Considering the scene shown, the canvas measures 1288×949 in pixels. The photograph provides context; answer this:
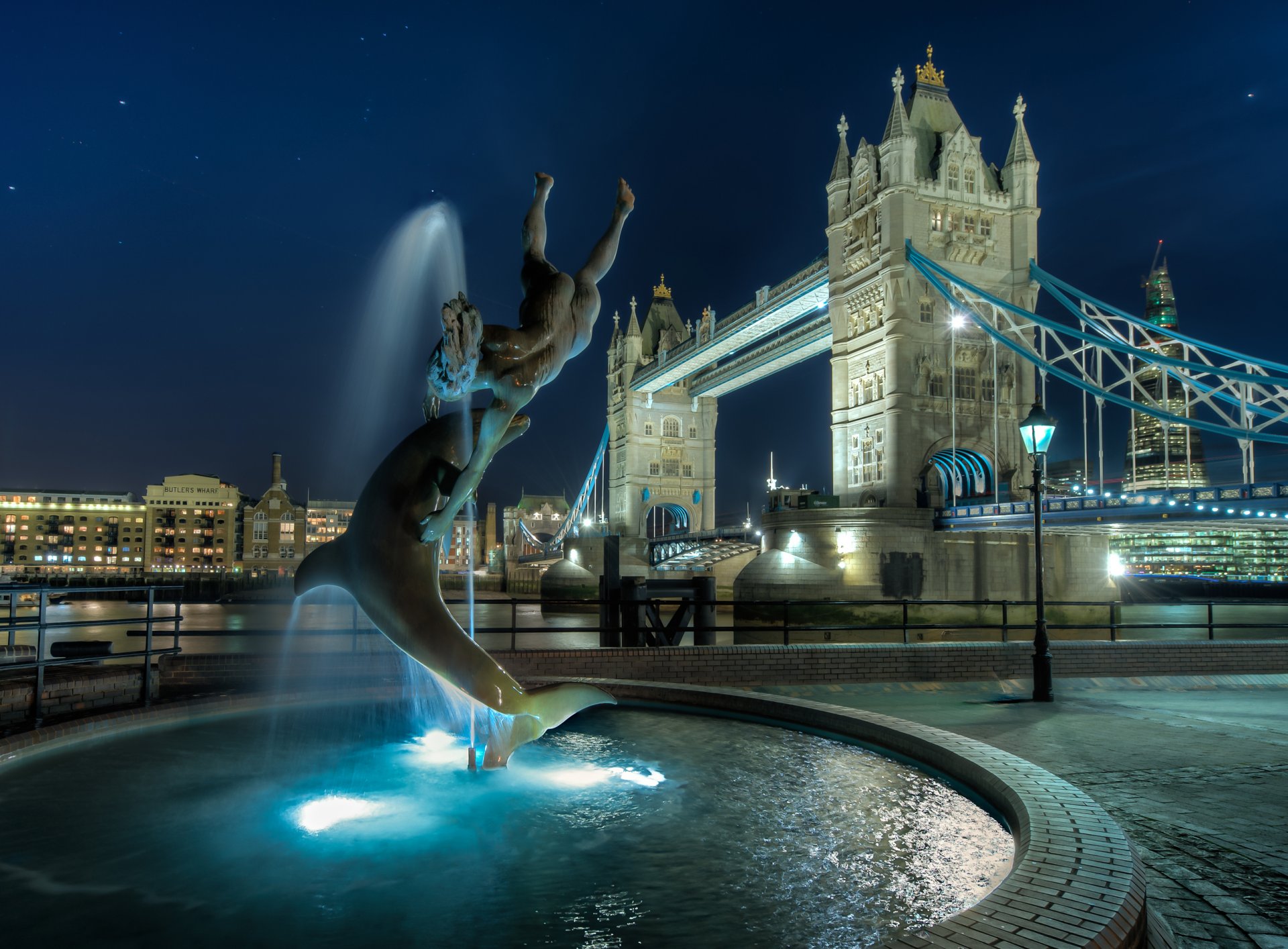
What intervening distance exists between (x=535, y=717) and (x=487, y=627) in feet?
41.0

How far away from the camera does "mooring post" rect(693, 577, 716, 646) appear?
38.6 feet

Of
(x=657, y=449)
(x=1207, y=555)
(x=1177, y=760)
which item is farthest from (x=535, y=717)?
(x=1207, y=555)

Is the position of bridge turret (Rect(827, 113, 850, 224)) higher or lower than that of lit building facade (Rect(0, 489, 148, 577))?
higher

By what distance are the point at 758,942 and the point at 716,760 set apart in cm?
279

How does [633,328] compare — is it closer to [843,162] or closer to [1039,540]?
[843,162]

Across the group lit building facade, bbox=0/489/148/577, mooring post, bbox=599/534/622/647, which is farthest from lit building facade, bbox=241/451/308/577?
mooring post, bbox=599/534/622/647

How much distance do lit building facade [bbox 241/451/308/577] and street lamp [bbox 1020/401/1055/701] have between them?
111311mm

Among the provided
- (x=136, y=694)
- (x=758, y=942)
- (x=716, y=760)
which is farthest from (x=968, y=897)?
(x=136, y=694)

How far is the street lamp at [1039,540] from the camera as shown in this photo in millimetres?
8969

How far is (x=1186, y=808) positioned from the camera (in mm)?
4863

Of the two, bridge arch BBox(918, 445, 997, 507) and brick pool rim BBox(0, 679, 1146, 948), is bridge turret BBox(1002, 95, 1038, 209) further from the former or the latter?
brick pool rim BBox(0, 679, 1146, 948)

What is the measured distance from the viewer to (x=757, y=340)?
60250 millimetres

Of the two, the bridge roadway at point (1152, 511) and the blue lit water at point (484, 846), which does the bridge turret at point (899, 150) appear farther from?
the blue lit water at point (484, 846)

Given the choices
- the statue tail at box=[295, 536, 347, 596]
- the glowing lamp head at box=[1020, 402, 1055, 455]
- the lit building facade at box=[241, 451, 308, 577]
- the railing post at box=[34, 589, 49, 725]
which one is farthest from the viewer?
the lit building facade at box=[241, 451, 308, 577]
